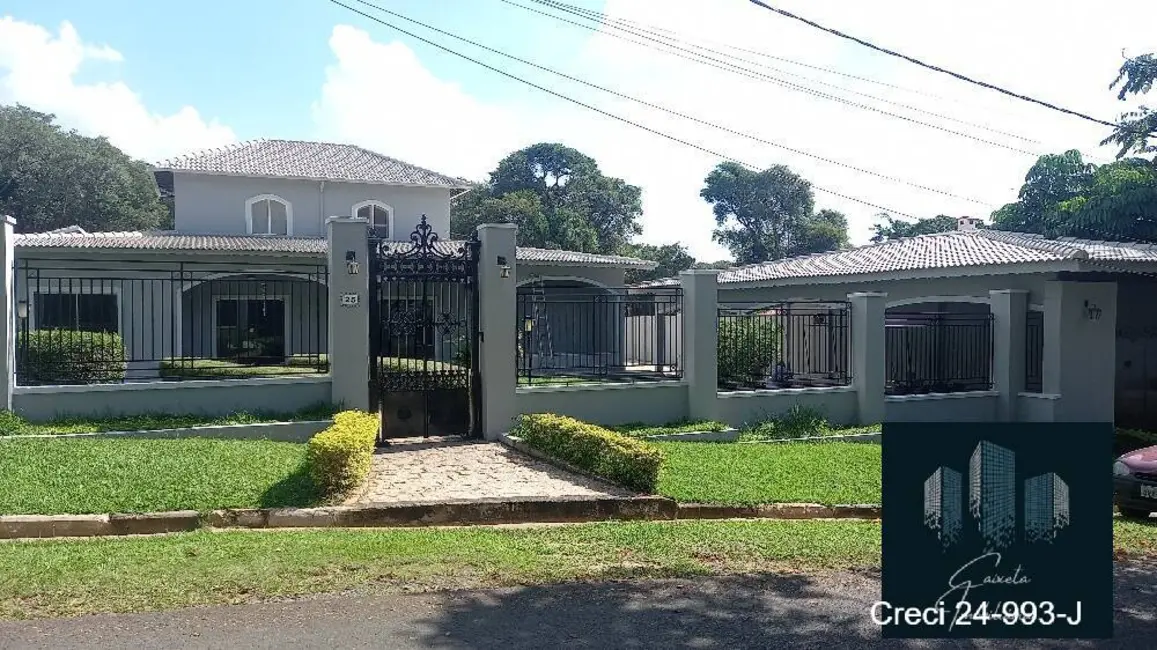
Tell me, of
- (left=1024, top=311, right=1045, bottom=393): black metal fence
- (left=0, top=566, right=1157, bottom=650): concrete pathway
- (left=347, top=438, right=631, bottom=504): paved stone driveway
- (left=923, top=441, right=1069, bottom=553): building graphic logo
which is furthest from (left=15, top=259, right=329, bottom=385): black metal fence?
(left=1024, top=311, right=1045, bottom=393): black metal fence

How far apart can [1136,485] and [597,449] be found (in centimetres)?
569

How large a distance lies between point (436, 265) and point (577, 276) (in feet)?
38.6

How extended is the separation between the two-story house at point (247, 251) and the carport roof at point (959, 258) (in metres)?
4.71

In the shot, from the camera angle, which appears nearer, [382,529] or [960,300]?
[382,529]

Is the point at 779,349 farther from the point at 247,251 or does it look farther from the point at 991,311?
the point at 247,251

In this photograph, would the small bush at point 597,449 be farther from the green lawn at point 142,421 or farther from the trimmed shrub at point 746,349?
the trimmed shrub at point 746,349

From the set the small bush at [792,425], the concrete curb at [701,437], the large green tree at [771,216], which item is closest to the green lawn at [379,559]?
the concrete curb at [701,437]

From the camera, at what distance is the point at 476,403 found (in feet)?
39.8

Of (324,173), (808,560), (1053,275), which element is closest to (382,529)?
(808,560)

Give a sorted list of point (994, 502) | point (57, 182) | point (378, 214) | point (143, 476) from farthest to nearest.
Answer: point (57, 182) → point (378, 214) → point (143, 476) → point (994, 502)

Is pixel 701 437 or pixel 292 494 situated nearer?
pixel 292 494

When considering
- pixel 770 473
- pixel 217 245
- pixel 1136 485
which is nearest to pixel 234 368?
pixel 217 245

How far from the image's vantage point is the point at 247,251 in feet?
63.8

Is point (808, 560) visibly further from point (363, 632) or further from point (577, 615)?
point (363, 632)
